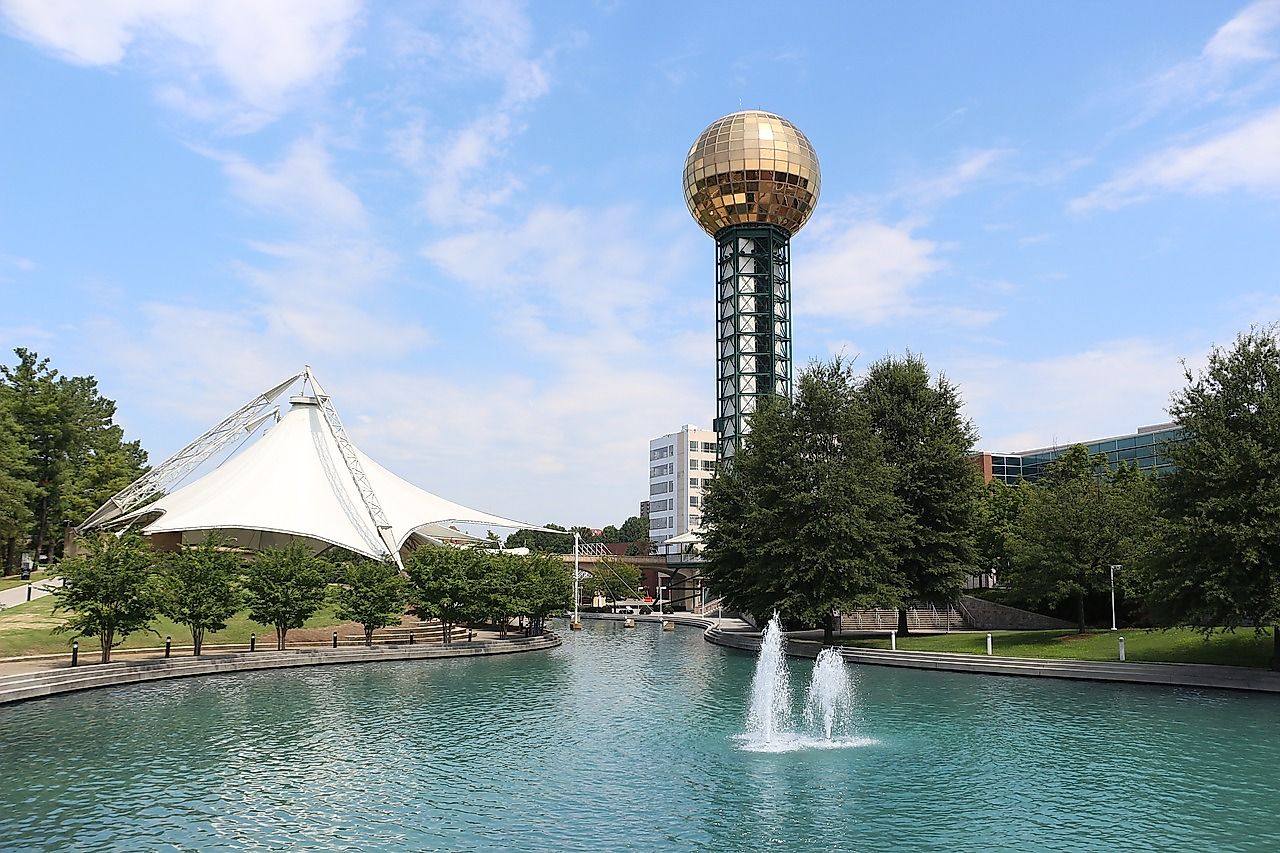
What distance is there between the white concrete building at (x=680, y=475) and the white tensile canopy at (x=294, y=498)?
59419 mm

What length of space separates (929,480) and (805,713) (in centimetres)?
2577

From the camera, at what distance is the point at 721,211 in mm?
98938

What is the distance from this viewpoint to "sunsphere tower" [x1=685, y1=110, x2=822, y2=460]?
96.1 metres

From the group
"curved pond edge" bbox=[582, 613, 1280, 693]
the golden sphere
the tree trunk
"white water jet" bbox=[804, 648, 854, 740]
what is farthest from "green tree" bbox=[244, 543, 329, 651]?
the golden sphere

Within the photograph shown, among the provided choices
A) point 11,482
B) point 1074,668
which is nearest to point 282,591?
point 11,482

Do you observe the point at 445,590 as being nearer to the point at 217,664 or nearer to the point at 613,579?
the point at 217,664

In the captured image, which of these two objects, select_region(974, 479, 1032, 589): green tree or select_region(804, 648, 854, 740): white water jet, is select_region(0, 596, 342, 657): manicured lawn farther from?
select_region(974, 479, 1032, 589): green tree

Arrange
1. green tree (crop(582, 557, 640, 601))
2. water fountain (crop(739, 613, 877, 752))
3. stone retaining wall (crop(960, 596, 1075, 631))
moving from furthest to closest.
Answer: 1. green tree (crop(582, 557, 640, 601))
2. stone retaining wall (crop(960, 596, 1075, 631))
3. water fountain (crop(739, 613, 877, 752))

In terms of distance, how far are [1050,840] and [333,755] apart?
17160 mm

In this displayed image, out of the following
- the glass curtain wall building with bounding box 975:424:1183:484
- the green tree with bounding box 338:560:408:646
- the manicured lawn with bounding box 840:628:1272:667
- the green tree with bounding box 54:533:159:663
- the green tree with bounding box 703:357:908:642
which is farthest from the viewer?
the glass curtain wall building with bounding box 975:424:1183:484

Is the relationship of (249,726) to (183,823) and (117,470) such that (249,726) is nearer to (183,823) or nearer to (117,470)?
(183,823)

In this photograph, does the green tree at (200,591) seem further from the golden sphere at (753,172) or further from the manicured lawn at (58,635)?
the golden sphere at (753,172)

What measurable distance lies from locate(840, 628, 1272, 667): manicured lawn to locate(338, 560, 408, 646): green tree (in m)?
25.8

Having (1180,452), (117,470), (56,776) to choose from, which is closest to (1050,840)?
(56,776)
